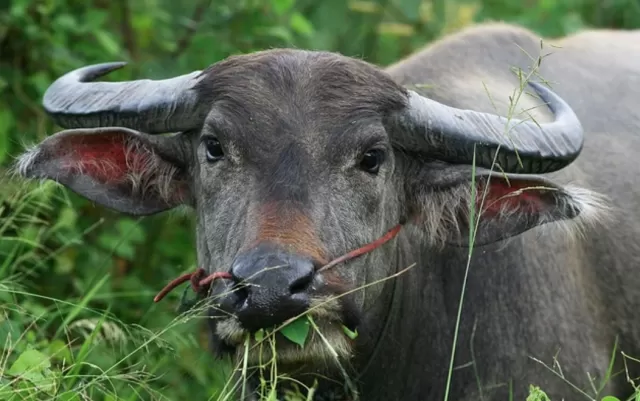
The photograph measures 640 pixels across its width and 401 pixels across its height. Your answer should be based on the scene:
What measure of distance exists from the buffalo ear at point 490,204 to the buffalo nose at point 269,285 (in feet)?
3.26

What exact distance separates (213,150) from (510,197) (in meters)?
1.16

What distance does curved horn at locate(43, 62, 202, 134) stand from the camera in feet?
15.5

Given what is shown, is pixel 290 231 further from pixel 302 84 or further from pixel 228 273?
pixel 302 84

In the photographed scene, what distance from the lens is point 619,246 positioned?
5.54 m

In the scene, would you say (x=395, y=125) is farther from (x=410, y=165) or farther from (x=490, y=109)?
(x=490, y=109)

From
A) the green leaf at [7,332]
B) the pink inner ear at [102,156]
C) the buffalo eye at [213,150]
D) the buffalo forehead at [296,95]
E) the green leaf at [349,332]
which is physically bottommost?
the green leaf at [7,332]

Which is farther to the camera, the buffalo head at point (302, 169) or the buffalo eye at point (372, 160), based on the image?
the buffalo eye at point (372, 160)

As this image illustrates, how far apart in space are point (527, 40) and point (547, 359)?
72.5 inches

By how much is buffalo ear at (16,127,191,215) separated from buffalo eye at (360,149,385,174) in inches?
31.8

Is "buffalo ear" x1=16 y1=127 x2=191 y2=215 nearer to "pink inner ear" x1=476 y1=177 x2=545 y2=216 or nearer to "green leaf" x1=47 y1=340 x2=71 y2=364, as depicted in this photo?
"green leaf" x1=47 y1=340 x2=71 y2=364

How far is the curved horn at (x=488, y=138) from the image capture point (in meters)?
4.59

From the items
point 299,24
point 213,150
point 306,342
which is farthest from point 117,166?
point 299,24

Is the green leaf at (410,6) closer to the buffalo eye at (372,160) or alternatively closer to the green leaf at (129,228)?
the green leaf at (129,228)

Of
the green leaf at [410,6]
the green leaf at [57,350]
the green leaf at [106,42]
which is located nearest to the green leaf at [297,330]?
the green leaf at [57,350]
